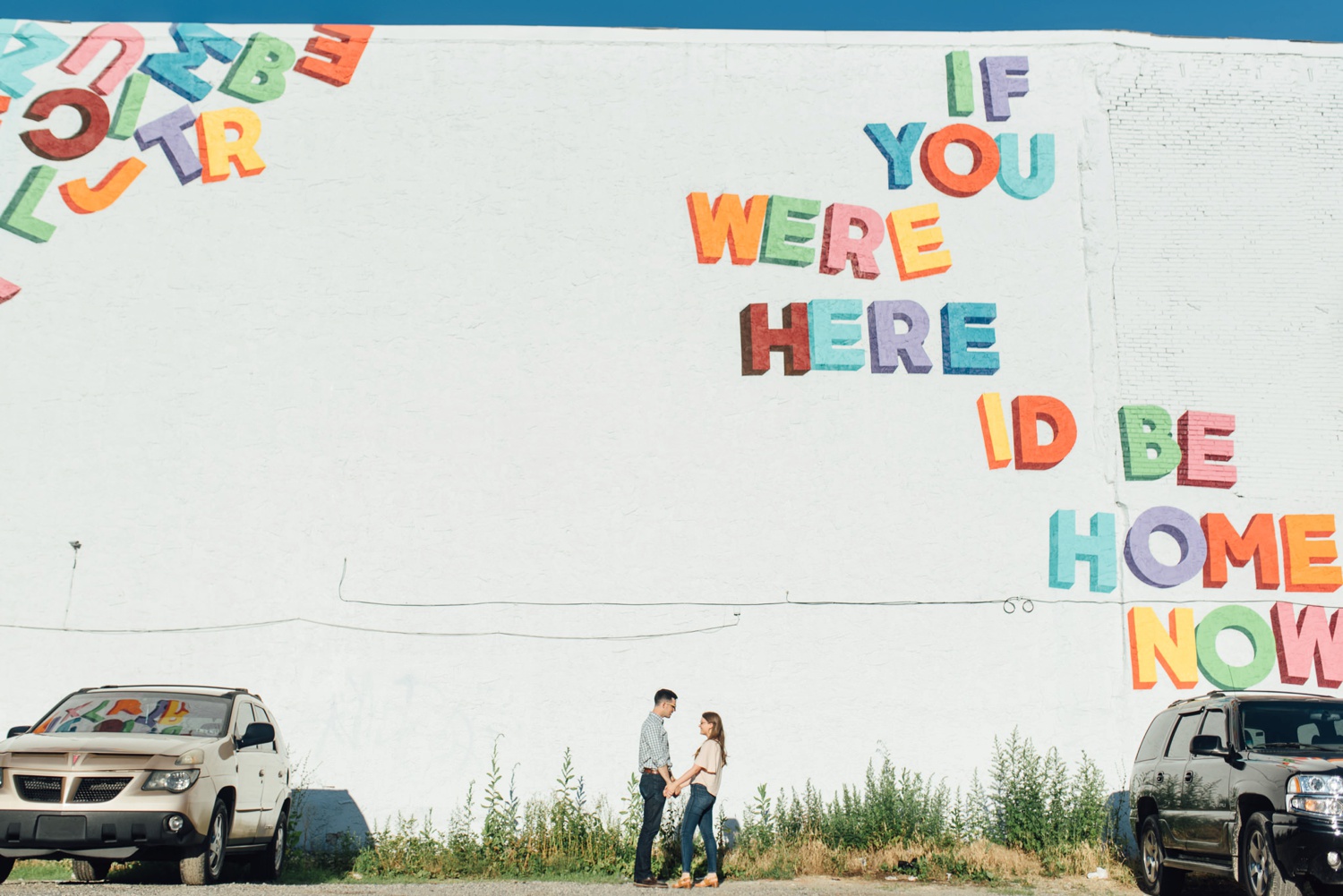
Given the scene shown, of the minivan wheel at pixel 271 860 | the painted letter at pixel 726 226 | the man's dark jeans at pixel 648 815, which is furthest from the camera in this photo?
the painted letter at pixel 726 226

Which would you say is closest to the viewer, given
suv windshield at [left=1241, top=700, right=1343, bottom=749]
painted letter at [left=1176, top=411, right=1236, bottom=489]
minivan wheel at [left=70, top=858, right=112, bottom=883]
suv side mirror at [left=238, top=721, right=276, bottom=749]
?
suv windshield at [left=1241, top=700, right=1343, bottom=749]

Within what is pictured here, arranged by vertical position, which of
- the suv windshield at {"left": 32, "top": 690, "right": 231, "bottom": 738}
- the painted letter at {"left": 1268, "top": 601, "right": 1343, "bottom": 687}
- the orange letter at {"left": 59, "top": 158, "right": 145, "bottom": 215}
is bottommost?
the suv windshield at {"left": 32, "top": 690, "right": 231, "bottom": 738}

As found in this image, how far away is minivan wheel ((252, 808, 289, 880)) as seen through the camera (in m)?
12.5

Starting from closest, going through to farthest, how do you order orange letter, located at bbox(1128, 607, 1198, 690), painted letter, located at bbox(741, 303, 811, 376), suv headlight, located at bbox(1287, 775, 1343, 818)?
suv headlight, located at bbox(1287, 775, 1343, 818)
orange letter, located at bbox(1128, 607, 1198, 690)
painted letter, located at bbox(741, 303, 811, 376)

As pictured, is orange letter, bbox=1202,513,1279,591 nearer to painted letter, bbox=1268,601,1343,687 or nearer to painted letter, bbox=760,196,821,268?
painted letter, bbox=1268,601,1343,687

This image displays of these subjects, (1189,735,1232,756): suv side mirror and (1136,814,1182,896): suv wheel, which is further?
(1136,814,1182,896): suv wheel

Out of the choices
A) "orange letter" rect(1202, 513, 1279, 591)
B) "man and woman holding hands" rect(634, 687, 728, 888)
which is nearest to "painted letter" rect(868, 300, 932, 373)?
"orange letter" rect(1202, 513, 1279, 591)

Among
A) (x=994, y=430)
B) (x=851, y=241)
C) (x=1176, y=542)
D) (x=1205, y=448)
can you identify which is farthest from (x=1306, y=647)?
(x=851, y=241)

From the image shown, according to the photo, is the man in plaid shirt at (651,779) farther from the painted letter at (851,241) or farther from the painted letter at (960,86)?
the painted letter at (960,86)

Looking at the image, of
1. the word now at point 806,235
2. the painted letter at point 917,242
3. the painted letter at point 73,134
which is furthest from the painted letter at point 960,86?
the painted letter at point 73,134

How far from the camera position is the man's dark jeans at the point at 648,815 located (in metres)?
12.1

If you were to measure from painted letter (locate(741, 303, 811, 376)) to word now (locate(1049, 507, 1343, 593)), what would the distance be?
3.73m

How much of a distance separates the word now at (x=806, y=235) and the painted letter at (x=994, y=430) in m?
1.84

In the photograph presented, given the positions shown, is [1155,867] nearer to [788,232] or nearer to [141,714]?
[788,232]
